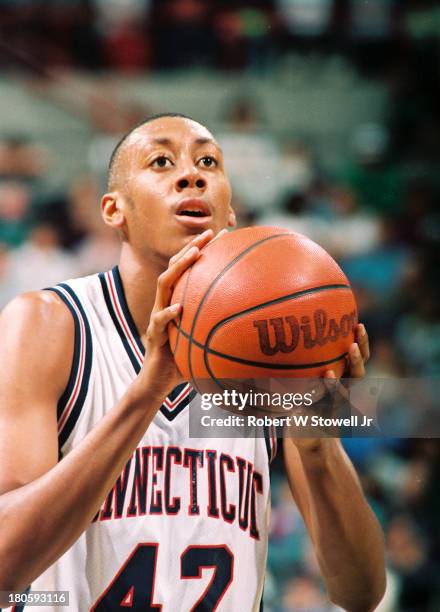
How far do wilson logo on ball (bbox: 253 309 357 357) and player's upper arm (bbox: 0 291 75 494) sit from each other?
23.0 inches

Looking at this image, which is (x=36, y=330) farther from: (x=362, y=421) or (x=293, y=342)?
(x=362, y=421)

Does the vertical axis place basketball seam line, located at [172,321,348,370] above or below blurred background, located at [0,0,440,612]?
below

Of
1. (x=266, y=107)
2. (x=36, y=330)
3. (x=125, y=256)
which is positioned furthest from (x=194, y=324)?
(x=266, y=107)

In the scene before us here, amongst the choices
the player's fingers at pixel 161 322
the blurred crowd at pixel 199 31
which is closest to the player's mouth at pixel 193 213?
the player's fingers at pixel 161 322

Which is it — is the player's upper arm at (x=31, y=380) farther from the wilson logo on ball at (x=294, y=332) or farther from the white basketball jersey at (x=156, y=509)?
the wilson logo on ball at (x=294, y=332)

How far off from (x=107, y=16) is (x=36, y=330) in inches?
211

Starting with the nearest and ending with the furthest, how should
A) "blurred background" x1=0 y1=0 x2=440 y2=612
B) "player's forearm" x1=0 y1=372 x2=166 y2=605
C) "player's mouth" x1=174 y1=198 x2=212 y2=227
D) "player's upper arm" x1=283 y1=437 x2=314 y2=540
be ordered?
"player's forearm" x1=0 y1=372 x2=166 y2=605 → "player's mouth" x1=174 y1=198 x2=212 y2=227 → "player's upper arm" x1=283 y1=437 x2=314 y2=540 → "blurred background" x1=0 y1=0 x2=440 y2=612

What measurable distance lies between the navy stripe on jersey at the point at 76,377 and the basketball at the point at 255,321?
0.46 m

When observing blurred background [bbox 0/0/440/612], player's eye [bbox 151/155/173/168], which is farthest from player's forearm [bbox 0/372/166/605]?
blurred background [bbox 0/0/440/612]

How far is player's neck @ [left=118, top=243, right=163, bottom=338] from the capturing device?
8.14 ft

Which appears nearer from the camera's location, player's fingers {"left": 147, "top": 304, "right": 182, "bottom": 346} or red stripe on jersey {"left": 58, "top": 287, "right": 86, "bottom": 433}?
player's fingers {"left": 147, "top": 304, "right": 182, "bottom": 346}

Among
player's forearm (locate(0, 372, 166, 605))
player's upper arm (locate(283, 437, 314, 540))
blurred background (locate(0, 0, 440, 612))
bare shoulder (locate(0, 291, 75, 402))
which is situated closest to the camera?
player's forearm (locate(0, 372, 166, 605))

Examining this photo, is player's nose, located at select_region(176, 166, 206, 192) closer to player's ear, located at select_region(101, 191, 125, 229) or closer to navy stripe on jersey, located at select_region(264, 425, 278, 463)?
player's ear, located at select_region(101, 191, 125, 229)

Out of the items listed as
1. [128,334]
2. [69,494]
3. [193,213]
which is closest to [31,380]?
[69,494]
